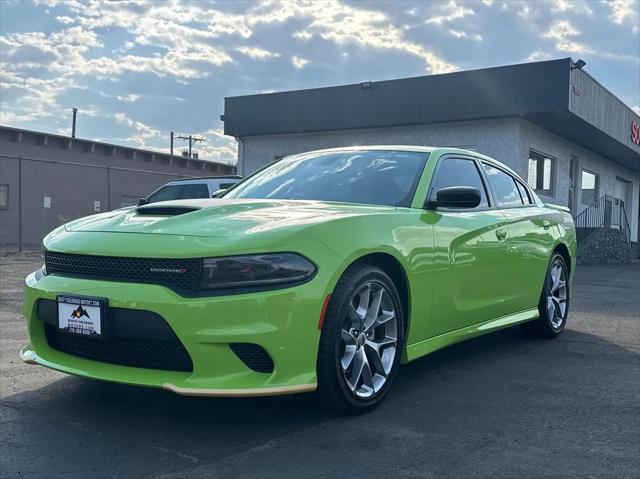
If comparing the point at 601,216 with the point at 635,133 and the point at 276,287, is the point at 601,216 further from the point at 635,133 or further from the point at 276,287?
the point at 276,287

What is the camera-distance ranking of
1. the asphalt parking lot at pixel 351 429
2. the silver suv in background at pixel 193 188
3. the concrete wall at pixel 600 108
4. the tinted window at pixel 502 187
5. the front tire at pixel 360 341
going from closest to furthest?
the asphalt parking lot at pixel 351 429, the front tire at pixel 360 341, the tinted window at pixel 502 187, the silver suv in background at pixel 193 188, the concrete wall at pixel 600 108

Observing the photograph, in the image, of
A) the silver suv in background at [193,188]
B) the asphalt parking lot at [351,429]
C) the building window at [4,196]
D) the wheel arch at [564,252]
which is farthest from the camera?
the building window at [4,196]

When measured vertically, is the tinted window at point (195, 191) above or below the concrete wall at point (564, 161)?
below

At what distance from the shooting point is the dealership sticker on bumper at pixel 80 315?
3.14 m

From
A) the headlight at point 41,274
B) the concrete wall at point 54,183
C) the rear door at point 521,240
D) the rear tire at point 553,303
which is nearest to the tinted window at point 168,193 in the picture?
the rear door at point 521,240

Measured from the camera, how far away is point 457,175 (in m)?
4.85

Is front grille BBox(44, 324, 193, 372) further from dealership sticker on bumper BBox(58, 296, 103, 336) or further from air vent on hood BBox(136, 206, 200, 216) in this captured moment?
air vent on hood BBox(136, 206, 200, 216)

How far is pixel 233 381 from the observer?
307 cm

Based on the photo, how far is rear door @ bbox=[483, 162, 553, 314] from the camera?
513 centimetres

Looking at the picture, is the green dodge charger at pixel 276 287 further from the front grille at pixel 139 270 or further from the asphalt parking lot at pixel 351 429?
the asphalt parking lot at pixel 351 429

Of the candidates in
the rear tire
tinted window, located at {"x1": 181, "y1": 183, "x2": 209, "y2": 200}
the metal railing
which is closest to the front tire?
the rear tire

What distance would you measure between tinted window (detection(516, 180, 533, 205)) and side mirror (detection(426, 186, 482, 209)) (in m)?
1.84

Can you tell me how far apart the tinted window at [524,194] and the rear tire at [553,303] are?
1.83 feet

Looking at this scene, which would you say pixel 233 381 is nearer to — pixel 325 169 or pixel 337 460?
pixel 337 460
